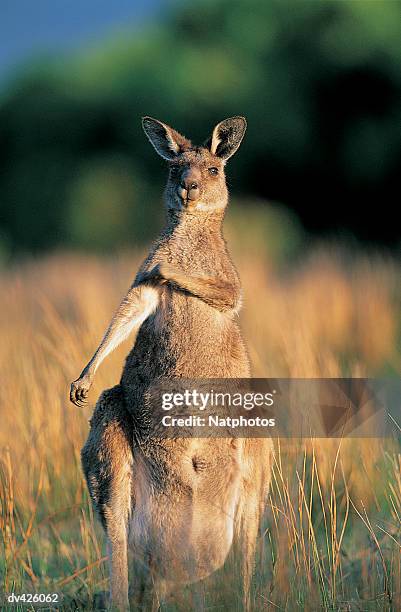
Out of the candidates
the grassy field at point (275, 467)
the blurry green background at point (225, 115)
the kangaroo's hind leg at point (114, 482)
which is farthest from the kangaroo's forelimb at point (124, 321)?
the blurry green background at point (225, 115)

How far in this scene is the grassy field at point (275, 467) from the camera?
10.3 ft

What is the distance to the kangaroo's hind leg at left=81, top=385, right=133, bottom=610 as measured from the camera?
120 inches

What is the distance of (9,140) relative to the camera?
2233cm

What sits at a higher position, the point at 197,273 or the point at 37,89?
the point at 37,89

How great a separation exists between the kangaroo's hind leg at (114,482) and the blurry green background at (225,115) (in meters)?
16.5

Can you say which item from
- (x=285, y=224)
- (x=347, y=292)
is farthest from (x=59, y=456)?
(x=285, y=224)

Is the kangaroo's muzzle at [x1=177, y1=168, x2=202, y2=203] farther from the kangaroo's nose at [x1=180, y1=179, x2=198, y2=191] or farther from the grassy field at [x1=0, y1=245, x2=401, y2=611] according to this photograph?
the grassy field at [x1=0, y1=245, x2=401, y2=611]

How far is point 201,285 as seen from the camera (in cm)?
309

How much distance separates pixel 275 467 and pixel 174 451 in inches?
39.6

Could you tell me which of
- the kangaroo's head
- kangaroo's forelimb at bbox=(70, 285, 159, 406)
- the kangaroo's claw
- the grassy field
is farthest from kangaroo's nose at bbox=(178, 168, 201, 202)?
the grassy field

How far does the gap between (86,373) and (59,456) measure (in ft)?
5.62

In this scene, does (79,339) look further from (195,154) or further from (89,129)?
(89,129)

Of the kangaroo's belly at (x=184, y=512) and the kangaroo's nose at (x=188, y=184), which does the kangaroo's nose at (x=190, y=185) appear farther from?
the kangaroo's belly at (x=184, y=512)

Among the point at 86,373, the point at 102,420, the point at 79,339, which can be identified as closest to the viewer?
the point at 86,373
